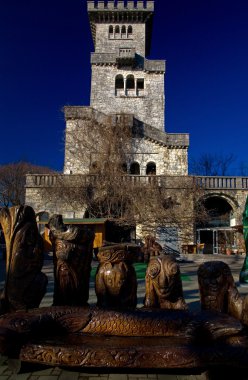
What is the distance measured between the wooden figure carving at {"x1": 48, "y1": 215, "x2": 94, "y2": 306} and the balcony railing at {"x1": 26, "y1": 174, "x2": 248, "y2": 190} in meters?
19.2

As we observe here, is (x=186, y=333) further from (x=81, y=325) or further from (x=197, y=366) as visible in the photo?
(x=81, y=325)

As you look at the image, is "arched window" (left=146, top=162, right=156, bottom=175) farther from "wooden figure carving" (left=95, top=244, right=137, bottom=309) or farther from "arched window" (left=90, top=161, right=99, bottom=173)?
"wooden figure carving" (left=95, top=244, right=137, bottom=309)

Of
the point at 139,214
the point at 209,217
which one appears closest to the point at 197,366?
the point at 139,214

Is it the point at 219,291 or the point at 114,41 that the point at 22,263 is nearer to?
the point at 219,291

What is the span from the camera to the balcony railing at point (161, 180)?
23438 mm

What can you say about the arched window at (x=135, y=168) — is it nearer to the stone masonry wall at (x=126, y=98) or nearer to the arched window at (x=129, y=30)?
the stone masonry wall at (x=126, y=98)

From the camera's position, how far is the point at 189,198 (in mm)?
23000

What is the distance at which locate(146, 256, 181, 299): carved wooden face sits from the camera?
4.09 meters

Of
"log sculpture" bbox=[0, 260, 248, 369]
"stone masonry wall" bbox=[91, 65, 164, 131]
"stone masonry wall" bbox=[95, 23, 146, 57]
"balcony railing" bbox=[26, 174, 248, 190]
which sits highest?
"stone masonry wall" bbox=[95, 23, 146, 57]

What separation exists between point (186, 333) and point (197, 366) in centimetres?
54

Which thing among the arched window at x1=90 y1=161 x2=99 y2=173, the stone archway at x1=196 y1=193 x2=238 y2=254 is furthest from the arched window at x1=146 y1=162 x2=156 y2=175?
the stone archway at x1=196 y1=193 x2=238 y2=254

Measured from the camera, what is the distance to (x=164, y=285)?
4.11 metres

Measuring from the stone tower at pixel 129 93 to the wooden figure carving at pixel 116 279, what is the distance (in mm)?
23362

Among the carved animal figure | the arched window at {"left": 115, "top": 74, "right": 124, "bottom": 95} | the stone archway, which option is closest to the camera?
the carved animal figure
